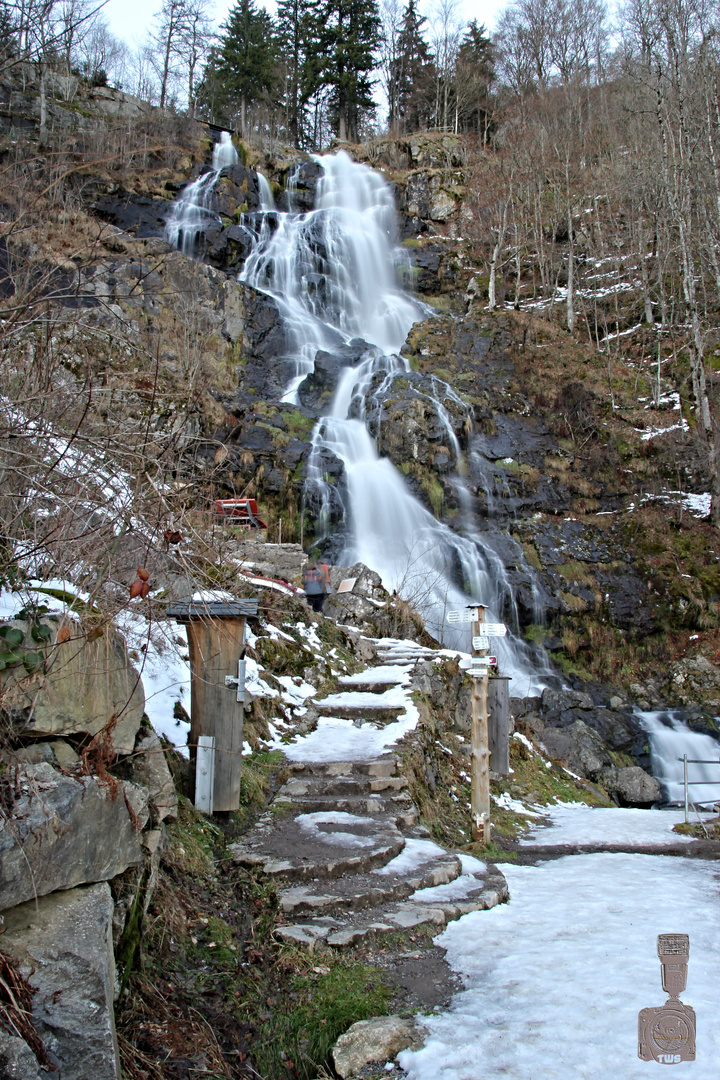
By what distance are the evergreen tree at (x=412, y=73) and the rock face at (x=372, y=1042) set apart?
4655 centimetres

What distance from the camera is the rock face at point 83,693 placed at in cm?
297

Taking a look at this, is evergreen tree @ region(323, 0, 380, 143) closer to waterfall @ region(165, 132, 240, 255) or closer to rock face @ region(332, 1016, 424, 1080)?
waterfall @ region(165, 132, 240, 255)

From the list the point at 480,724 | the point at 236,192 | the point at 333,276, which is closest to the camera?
the point at 480,724

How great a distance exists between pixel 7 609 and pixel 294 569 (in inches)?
408

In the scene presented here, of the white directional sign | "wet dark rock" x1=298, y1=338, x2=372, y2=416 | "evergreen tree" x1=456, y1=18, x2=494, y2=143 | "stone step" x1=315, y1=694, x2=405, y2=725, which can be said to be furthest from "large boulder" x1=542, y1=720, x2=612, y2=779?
"evergreen tree" x1=456, y1=18, x2=494, y2=143

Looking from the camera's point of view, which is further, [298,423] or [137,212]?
[137,212]

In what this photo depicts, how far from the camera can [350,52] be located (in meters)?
39.7

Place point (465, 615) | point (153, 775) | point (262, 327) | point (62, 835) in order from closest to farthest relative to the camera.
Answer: point (62, 835), point (153, 775), point (465, 615), point (262, 327)

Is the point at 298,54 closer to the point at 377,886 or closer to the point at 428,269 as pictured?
the point at 428,269

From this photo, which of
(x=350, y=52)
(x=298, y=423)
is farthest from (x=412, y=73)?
(x=298, y=423)

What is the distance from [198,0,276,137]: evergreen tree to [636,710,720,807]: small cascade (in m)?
35.9

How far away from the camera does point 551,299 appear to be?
1119 inches

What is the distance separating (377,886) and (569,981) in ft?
4.52

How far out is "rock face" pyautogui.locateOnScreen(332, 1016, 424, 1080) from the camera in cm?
313
